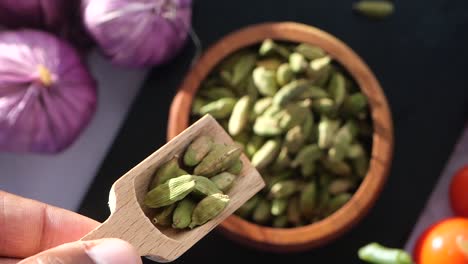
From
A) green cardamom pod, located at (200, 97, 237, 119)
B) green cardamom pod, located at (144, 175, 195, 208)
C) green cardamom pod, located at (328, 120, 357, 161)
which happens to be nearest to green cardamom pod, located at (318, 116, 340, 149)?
green cardamom pod, located at (328, 120, 357, 161)

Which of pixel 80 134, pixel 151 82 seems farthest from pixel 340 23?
pixel 80 134

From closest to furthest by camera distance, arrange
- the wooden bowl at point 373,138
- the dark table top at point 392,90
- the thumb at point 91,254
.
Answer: the thumb at point 91,254 → the wooden bowl at point 373,138 → the dark table top at point 392,90

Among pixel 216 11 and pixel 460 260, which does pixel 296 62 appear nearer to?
pixel 216 11

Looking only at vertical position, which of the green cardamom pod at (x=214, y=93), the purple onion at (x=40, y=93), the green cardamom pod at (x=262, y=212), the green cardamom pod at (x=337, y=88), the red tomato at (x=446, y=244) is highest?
the purple onion at (x=40, y=93)

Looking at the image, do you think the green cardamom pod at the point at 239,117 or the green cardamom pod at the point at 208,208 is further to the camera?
the green cardamom pod at the point at 239,117

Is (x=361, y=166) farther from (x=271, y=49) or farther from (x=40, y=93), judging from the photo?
(x=40, y=93)

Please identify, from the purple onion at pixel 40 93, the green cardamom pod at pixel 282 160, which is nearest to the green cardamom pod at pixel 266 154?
the green cardamom pod at pixel 282 160

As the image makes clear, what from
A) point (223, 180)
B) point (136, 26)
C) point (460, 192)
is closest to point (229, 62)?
point (136, 26)

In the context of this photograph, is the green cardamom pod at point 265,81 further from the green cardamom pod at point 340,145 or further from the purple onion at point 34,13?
the purple onion at point 34,13
